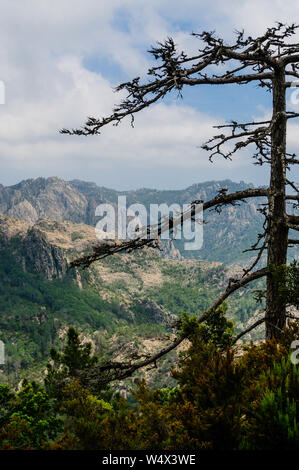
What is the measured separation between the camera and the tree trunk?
749 centimetres

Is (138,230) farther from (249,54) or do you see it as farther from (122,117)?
(249,54)

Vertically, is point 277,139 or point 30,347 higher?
point 277,139

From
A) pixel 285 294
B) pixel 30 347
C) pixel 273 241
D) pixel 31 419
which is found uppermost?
pixel 273 241

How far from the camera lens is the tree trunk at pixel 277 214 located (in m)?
7.49

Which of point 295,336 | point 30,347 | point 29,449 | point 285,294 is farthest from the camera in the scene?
point 30,347

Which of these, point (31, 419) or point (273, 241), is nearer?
point (273, 241)

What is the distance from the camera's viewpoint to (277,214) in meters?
7.67

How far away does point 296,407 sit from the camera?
3840 mm

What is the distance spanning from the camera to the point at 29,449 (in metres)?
3.79
